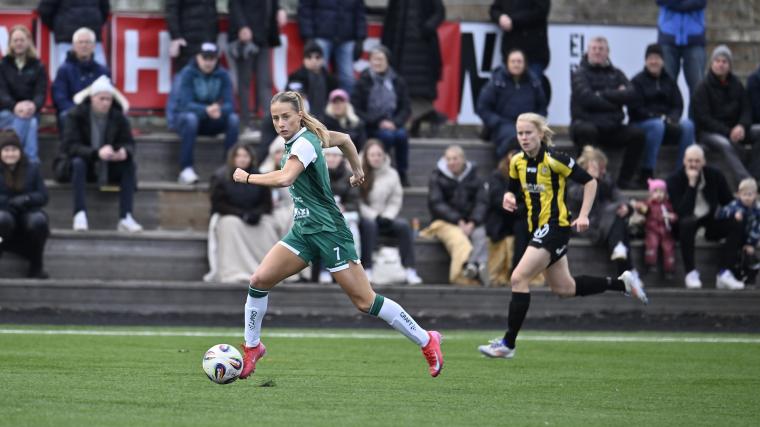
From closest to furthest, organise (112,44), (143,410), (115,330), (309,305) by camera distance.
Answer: (143,410) → (115,330) → (309,305) → (112,44)

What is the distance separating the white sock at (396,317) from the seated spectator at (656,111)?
9.47m

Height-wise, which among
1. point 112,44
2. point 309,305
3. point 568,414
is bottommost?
point 309,305

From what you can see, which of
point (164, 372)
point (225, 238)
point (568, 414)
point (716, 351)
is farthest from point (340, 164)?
point (568, 414)

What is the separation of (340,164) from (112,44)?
4.47 m

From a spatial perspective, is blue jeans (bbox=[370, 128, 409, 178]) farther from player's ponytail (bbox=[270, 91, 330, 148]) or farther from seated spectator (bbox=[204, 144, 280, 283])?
player's ponytail (bbox=[270, 91, 330, 148])

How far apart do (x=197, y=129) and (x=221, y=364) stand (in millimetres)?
9255

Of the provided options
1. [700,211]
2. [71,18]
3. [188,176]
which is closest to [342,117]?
[188,176]

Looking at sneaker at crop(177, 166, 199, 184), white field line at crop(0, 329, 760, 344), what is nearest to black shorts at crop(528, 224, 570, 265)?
white field line at crop(0, 329, 760, 344)

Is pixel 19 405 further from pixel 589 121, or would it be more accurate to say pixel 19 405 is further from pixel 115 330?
pixel 589 121

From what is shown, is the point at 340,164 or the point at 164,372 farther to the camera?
the point at 340,164

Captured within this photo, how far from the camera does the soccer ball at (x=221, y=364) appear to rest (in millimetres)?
9125

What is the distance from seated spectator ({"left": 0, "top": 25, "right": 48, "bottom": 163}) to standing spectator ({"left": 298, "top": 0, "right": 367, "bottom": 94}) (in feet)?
12.5

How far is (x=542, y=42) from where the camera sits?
1969 centimetres

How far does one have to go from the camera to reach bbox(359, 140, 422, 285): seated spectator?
54.2 feet
